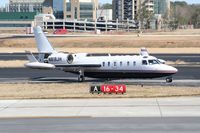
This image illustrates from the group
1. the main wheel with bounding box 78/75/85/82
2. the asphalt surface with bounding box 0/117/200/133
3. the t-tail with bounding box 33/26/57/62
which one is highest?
the t-tail with bounding box 33/26/57/62

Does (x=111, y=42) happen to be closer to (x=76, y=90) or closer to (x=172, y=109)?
(x=76, y=90)

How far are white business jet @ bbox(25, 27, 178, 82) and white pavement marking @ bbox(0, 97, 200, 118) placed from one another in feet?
35.2

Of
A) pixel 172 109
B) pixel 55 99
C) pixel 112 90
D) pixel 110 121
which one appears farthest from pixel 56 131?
pixel 112 90

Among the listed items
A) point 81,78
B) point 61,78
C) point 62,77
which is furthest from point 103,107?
point 62,77

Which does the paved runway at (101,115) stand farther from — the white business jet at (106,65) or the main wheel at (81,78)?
the main wheel at (81,78)

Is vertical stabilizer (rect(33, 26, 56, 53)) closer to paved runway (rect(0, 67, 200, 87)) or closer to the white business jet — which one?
the white business jet

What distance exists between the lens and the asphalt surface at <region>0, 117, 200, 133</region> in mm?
19969

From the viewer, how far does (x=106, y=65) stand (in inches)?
Answer: 1649

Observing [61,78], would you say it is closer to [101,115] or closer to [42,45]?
[42,45]

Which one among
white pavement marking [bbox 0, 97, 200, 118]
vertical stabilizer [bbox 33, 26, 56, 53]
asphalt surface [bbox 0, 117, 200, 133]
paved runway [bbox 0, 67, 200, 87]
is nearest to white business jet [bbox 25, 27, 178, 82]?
vertical stabilizer [bbox 33, 26, 56, 53]

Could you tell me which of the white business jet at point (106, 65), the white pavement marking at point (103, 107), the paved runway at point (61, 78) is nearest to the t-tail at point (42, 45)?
the white business jet at point (106, 65)

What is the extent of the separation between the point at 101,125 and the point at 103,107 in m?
5.56

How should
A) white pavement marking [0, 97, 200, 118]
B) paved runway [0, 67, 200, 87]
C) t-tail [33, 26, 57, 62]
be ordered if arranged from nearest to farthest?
white pavement marking [0, 97, 200, 118] < paved runway [0, 67, 200, 87] < t-tail [33, 26, 57, 62]

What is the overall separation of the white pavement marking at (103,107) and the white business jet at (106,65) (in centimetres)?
1074
